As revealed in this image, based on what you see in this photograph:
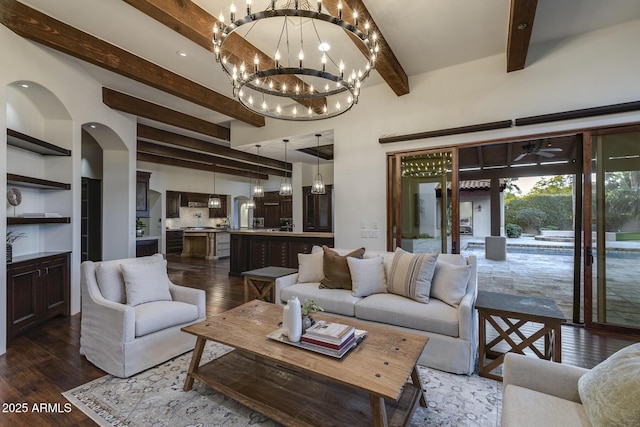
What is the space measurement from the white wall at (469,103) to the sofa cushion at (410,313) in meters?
1.75

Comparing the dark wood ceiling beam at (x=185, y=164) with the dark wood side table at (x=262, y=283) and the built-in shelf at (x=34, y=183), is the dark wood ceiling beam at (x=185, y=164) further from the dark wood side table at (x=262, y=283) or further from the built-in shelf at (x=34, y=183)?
the dark wood side table at (x=262, y=283)

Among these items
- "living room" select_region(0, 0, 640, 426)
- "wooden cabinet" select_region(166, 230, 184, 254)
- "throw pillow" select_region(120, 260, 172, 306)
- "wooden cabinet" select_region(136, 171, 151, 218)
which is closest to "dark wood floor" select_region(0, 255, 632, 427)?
"living room" select_region(0, 0, 640, 426)

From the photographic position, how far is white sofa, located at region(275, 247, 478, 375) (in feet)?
7.89

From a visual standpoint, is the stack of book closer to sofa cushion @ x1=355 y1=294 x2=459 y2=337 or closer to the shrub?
sofa cushion @ x1=355 y1=294 x2=459 y2=337

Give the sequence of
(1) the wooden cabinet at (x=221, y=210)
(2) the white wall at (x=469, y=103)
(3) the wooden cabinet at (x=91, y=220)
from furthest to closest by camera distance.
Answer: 1. (1) the wooden cabinet at (x=221, y=210)
2. (3) the wooden cabinet at (x=91, y=220)
3. (2) the white wall at (x=469, y=103)

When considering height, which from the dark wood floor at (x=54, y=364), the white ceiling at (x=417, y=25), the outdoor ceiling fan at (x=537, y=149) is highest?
the white ceiling at (x=417, y=25)

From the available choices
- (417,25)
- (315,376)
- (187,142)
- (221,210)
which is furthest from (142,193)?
(315,376)

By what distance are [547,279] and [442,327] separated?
4.99m

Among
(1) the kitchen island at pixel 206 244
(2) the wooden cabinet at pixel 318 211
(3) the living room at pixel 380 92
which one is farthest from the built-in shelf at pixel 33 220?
(2) the wooden cabinet at pixel 318 211

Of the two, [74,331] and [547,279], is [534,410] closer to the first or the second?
[74,331]

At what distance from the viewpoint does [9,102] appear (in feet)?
11.7

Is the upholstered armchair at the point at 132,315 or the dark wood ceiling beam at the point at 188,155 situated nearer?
the upholstered armchair at the point at 132,315

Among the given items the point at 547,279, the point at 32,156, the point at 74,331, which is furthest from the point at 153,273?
the point at 547,279

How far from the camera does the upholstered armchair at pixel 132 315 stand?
239 cm
